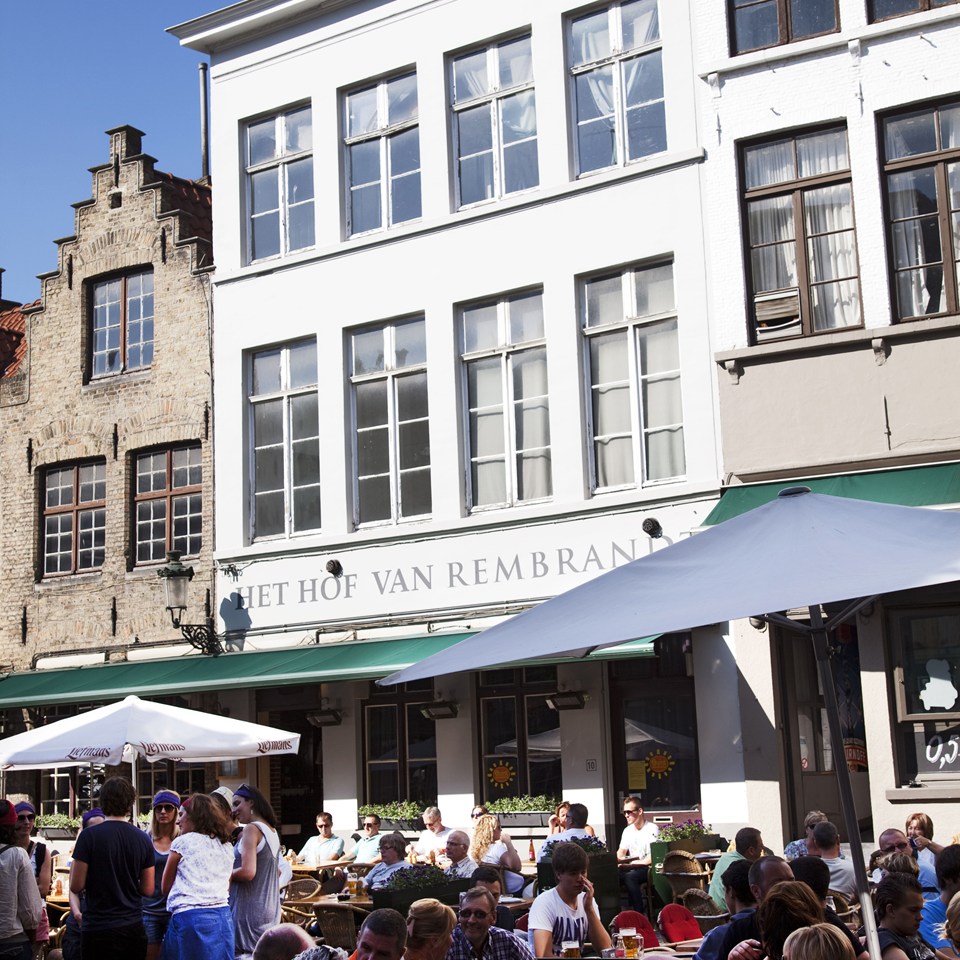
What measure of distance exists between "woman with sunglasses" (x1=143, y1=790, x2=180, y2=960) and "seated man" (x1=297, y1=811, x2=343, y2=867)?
20.8ft

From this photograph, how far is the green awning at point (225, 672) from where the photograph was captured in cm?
1551

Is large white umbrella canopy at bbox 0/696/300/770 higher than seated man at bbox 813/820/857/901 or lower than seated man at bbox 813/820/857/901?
higher

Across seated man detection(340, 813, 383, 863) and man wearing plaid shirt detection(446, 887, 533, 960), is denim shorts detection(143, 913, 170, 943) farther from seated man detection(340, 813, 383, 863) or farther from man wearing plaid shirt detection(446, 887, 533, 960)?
seated man detection(340, 813, 383, 863)

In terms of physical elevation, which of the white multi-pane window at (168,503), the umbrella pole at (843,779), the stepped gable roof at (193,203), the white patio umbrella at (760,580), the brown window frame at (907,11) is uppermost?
the stepped gable roof at (193,203)

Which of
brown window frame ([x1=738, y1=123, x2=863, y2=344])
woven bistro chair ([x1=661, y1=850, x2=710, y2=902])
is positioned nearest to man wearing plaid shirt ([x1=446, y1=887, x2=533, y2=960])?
woven bistro chair ([x1=661, y1=850, x2=710, y2=902])

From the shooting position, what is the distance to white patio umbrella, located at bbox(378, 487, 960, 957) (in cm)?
538

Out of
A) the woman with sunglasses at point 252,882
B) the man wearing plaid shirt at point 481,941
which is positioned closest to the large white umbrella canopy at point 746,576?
the man wearing plaid shirt at point 481,941

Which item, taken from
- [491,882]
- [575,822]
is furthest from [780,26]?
[491,882]

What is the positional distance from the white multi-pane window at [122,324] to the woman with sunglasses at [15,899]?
461 inches

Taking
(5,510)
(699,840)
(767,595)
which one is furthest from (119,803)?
(5,510)

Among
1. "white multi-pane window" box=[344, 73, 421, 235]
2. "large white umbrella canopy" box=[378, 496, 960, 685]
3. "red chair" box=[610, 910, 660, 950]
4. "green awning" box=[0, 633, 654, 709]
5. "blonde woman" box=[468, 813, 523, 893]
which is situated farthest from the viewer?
"white multi-pane window" box=[344, 73, 421, 235]

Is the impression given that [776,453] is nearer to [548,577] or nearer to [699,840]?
[548,577]

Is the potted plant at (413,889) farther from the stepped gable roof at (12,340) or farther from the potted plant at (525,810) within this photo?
the stepped gable roof at (12,340)

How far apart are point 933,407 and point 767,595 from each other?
8.71 metres
